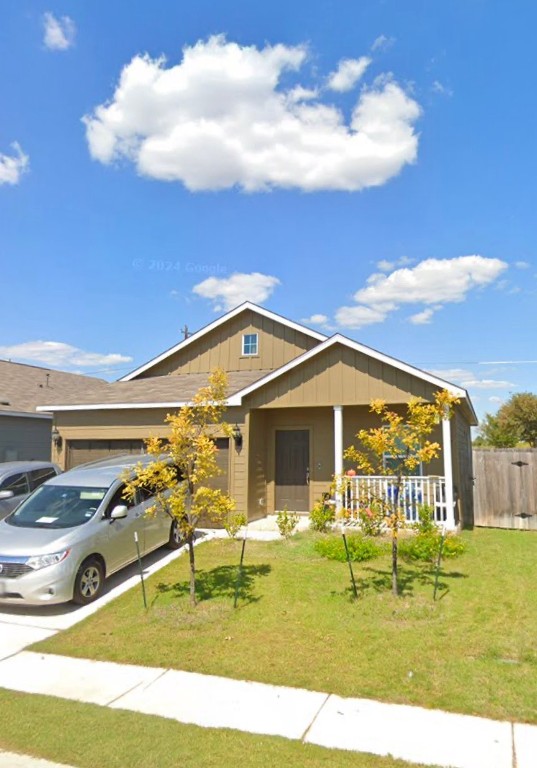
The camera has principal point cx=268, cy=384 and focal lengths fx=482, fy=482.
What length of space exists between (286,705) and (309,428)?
9796mm

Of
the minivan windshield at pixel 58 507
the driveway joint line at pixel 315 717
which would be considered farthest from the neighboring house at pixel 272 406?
the driveway joint line at pixel 315 717

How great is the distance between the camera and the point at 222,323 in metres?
16.7

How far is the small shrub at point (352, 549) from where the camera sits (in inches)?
341

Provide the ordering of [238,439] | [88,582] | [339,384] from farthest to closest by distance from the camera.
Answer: [238,439] < [339,384] < [88,582]

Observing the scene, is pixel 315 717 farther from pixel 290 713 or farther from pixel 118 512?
pixel 118 512

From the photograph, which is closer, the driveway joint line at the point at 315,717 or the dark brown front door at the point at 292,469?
the driveway joint line at the point at 315,717

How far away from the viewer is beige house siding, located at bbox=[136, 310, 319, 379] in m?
16.1

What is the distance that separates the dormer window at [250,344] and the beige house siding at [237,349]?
0.12 metres

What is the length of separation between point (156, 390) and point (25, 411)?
6113mm

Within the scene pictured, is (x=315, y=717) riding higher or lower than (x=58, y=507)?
lower

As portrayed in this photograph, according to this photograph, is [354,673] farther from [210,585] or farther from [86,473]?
[86,473]

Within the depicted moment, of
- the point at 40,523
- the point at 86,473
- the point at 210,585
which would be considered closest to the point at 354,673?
the point at 210,585

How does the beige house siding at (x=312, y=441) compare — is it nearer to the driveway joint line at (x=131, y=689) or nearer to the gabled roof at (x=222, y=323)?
the gabled roof at (x=222, y=323)

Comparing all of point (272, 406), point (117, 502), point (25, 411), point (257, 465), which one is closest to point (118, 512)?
point (117, 502)
